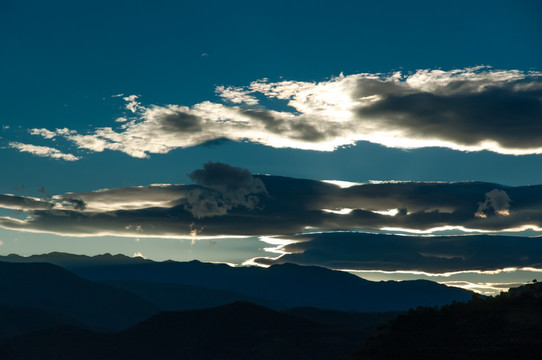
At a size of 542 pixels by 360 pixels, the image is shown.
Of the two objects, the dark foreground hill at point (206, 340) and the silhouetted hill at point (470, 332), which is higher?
the silhouetted hill at point (470, 332)

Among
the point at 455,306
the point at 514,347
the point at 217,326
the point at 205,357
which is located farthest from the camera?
the point at 217,326

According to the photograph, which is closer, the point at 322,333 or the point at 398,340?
the point at 398,340

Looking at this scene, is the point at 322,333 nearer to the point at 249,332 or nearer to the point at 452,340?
the point at 249,332

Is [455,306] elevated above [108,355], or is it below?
above

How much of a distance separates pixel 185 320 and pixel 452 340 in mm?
107926

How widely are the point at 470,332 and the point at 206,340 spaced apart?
91.1 m

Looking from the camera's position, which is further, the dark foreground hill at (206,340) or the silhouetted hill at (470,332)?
the dark foreground hill at (206,340)

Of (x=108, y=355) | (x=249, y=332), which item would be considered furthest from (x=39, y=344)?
(x=249, y=332)

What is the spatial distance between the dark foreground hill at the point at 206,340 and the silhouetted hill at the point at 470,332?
46.2m

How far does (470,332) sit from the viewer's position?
84312 mm

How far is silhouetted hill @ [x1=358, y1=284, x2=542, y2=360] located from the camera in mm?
78562

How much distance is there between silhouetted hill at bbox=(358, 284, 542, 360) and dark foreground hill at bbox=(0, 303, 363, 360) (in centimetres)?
4625

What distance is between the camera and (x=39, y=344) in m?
179

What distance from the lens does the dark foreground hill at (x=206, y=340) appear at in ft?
464
